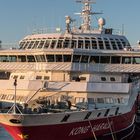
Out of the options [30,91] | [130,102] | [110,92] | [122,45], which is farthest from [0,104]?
[122,45]

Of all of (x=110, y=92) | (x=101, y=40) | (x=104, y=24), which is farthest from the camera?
(x=104, y=24)

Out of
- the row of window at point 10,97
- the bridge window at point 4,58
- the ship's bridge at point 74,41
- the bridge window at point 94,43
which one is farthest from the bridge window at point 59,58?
the bridge window at point 4,58

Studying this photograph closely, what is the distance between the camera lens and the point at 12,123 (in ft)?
83.0

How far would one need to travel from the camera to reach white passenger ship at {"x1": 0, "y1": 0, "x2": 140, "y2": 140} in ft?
84.6

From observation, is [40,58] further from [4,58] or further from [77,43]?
[4,58]

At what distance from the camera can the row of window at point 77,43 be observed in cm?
3347

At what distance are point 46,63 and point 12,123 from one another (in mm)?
7478

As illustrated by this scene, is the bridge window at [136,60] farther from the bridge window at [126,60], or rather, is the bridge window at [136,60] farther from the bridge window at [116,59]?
the bridge window at [116,59]

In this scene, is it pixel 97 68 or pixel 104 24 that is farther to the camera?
pixel 104 24

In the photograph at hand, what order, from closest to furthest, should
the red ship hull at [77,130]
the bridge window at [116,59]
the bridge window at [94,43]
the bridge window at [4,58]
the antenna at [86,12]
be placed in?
the red ship hull at [77,130], the bridge window at [116,59], the bridge window at [94,43], the bridge window at [4,58], the antenna at [86,12]

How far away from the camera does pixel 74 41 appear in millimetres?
33688

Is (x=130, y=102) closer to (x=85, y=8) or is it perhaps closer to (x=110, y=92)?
(x=110, y=92)

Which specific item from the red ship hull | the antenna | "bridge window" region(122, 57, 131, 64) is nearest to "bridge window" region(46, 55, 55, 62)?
"bridge window" region(122, 57, 131, 64)

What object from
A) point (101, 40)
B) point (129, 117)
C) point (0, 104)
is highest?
point (101, 40)
